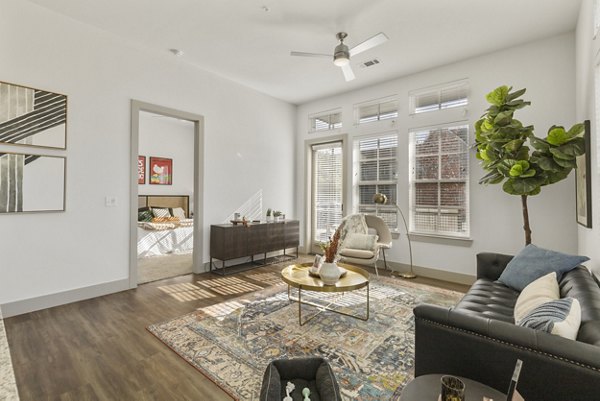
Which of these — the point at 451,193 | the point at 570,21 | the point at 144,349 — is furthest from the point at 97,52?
the point at 570,21

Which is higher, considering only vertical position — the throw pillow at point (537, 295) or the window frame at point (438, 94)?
the window frame at point (438, 94)

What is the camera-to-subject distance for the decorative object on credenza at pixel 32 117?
3016 mm

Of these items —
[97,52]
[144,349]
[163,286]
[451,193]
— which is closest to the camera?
[144,349]

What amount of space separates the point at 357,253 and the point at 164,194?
598 centimetres

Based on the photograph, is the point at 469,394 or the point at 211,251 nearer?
the point at 469,394

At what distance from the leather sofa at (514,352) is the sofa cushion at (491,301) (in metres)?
0.47

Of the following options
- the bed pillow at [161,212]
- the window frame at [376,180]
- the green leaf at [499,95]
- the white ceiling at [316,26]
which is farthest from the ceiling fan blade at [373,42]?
the bed pillow at [161,212]

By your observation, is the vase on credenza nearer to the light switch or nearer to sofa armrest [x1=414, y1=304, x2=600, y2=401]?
sofa armrest [x1=414, y1=304, x2=600, y2=401]

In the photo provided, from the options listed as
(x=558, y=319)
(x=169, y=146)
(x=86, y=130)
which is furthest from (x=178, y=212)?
(x=558, y=319)

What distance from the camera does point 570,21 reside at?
3410mm

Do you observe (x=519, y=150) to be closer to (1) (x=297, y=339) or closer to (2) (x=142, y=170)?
(1) (x=297, y=339)

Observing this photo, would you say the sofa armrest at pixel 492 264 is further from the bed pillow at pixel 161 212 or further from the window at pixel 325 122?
the bed pillow at pixel 161 212

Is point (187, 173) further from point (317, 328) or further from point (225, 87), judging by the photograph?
point (317, 328)

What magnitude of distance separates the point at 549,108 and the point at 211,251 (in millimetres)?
5160
